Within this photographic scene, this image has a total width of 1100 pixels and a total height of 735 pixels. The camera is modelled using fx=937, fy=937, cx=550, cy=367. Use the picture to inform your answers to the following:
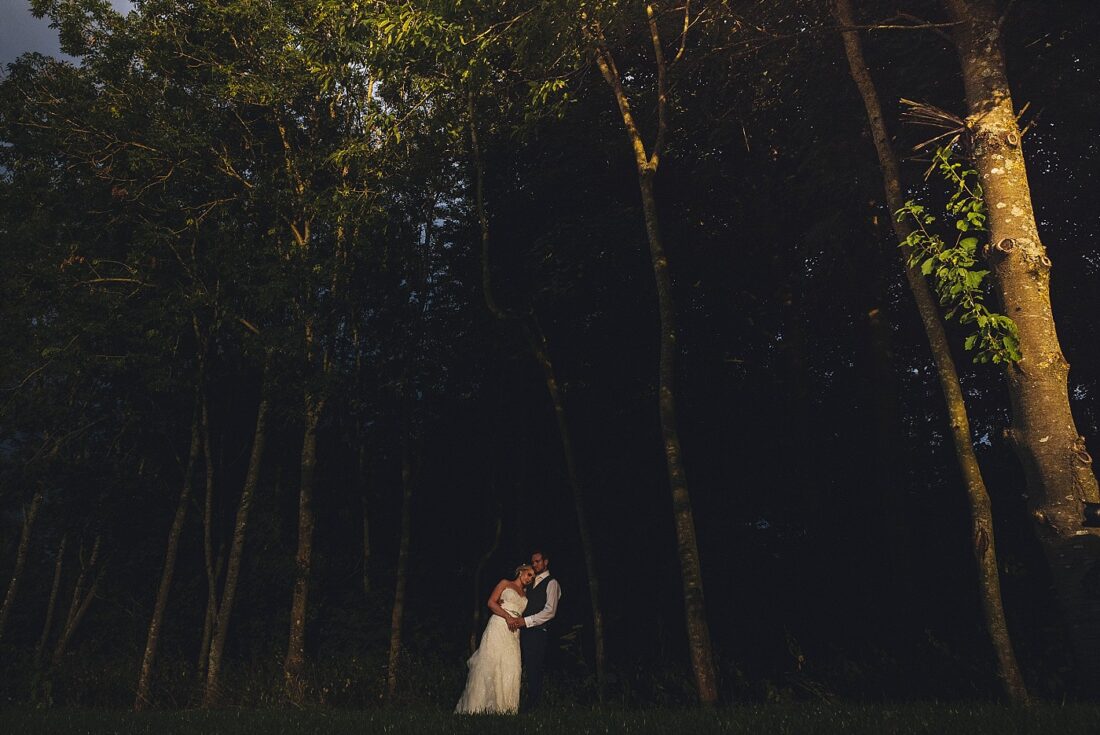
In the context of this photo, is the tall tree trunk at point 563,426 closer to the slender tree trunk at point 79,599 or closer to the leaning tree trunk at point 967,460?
the leaning tree trunk at point 967,460

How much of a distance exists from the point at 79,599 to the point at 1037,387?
1176 inches

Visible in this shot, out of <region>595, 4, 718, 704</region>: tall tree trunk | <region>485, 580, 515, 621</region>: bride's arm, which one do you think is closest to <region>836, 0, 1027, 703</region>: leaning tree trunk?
<region>595, 4, 718, 704</region>: tall tree trunk

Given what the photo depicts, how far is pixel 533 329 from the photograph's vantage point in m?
22.4

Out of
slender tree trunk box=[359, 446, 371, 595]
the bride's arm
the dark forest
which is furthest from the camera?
slender tree trunk box=[359, 446, 371, 595]

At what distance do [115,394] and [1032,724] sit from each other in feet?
75.5

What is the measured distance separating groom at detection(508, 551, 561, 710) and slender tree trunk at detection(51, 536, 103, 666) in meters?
18.6

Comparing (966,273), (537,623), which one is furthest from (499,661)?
(966,273)

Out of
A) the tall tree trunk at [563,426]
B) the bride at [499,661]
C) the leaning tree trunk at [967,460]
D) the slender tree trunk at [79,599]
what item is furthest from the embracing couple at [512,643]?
the slender tree trunk at [79,599]

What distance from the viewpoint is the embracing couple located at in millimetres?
14758

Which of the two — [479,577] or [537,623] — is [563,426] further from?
[479,577]

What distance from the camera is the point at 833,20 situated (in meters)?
15.0

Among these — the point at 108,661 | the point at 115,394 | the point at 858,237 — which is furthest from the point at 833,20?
the point at 108,661

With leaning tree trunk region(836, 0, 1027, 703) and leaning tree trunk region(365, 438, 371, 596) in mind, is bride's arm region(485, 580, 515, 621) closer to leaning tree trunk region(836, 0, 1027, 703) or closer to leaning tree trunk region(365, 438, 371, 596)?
leaning tree trunk region(836, 0, 1027, 703)

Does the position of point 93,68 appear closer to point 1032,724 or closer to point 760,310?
point 760,310
